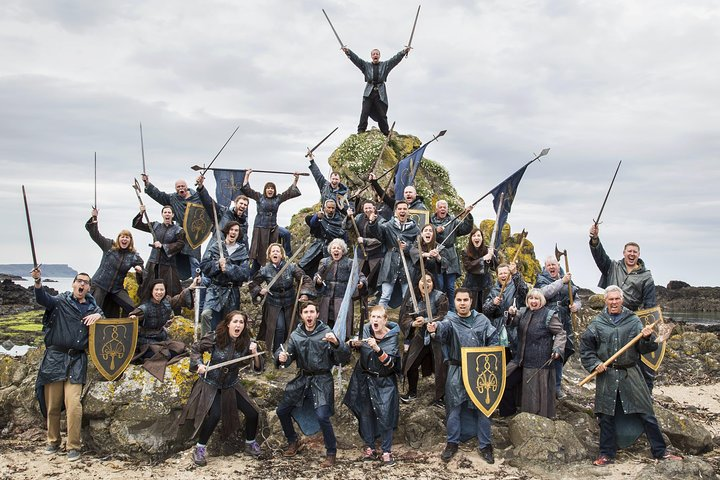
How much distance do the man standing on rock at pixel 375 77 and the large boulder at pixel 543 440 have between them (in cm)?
970

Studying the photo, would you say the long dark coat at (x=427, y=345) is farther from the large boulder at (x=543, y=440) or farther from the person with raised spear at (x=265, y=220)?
the person with raised spear at (x=265, y=220)

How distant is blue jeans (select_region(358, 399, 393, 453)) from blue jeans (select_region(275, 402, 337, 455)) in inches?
15.0

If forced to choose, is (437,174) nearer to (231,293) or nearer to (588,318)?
(588,318)

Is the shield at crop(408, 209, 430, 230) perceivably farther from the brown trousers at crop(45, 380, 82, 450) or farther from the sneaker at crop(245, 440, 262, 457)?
the brown trousers at crop(45, 380, 82, 450)

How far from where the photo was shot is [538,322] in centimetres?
820

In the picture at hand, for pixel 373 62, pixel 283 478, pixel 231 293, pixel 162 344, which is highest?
pixel 373 62

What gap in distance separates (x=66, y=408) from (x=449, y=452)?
16.4 feet

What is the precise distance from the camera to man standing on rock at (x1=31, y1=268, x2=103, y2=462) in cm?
823

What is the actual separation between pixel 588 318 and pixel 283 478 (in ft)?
33.5

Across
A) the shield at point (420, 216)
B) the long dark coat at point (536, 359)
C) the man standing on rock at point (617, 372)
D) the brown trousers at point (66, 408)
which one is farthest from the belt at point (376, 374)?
the shield at point (420, 216)

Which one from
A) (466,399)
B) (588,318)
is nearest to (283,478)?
(466,399)

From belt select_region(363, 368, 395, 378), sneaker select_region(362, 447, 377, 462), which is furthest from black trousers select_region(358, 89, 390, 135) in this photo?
sneaker select_region(362, 447, 377, 462)

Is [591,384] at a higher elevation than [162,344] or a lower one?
lower

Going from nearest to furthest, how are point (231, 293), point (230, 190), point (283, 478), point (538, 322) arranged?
point (283, 478) → point (538, 322) → point (231, 293) → point (230, 190)
